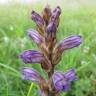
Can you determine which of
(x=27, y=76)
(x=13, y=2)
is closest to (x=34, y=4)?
(x=13, y=2)

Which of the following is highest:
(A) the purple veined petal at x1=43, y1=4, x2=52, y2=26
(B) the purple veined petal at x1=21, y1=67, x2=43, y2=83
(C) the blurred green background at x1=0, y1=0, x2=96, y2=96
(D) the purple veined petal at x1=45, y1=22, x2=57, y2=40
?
(A) the purple veined petal at x1=43, y1=4, x2=52, y2=26

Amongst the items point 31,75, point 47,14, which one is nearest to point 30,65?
point 31,75

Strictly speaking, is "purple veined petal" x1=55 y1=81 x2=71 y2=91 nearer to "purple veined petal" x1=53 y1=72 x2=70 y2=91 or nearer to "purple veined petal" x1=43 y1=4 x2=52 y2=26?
"purple veined petal" x1=53 y1=72 x2=70 y2=91

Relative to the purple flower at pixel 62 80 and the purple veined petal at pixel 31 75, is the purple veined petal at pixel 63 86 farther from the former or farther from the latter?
the purple veined petal at pixel 31 75

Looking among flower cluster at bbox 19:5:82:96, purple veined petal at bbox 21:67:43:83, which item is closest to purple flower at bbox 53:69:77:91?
flower cluster at bbox 19:5:82:96

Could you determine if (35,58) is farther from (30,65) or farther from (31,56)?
(30,65)

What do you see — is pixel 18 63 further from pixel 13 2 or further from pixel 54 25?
pixel 13 2

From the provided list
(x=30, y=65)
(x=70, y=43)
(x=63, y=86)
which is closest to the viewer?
(x=63, y=86)
